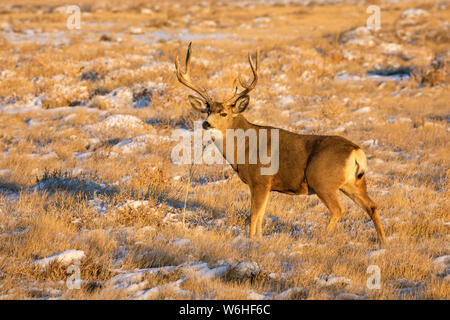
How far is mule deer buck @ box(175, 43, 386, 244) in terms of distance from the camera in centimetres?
648

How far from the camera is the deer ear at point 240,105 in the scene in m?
7.33

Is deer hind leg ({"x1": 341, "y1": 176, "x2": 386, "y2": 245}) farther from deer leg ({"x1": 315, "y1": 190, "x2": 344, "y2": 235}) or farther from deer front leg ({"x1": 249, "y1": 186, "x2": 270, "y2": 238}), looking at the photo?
deer front leg ({"x1": 249, "y1": 186, "x2": 270, "y2": 238})

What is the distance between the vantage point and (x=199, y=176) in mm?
10148

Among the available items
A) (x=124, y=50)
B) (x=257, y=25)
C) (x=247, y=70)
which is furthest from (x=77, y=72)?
(x=257, y=25)

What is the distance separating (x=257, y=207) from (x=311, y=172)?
907 mm

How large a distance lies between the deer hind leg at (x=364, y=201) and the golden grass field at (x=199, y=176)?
266mm

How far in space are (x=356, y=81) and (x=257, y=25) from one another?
671 inches

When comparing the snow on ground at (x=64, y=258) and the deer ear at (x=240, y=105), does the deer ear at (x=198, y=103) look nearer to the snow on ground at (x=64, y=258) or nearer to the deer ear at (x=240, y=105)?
the deer ear at (x=240, y=105)

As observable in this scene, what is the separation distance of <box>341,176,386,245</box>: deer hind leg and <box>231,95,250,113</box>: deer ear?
1901 millimetres

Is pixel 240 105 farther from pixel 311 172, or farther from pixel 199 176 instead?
pixel 199 176

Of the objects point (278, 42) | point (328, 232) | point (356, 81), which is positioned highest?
point (278, 42)

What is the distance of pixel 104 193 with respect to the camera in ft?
27.7

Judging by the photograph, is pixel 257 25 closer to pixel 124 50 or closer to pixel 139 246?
pixel 124 50

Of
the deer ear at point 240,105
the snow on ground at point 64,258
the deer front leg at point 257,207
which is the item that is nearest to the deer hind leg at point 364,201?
the deer front leg at point 257,207
